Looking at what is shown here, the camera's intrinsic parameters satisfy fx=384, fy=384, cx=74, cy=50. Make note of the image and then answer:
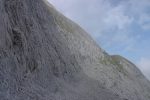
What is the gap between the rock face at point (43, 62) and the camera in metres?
22.9

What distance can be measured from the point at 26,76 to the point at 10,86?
3693mm

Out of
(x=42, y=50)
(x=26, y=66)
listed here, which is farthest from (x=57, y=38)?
(x=26, y=66)

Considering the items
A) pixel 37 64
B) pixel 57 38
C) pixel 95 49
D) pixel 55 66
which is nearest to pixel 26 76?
pixel 37 64

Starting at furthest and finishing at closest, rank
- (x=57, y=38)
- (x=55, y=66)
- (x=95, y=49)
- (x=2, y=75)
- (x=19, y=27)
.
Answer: (x=95, y=49)
(x=57, y=38)
(x=55, y=66)
(x=19, y=27)
(x=2, y=75)

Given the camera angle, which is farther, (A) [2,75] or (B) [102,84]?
(B) [102,84]

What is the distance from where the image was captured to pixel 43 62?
29.7m

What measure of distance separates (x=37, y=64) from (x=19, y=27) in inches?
122

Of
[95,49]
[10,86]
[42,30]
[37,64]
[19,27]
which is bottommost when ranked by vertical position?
[10,86]

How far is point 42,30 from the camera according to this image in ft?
109

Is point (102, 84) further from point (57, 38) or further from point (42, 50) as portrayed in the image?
point (42, 50)

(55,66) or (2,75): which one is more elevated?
(55,66)

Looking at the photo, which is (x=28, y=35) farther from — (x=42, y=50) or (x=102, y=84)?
(x=102, y=84)

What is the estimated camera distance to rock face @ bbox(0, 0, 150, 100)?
22.9 metres

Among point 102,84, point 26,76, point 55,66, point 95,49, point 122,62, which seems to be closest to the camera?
point 26,76
